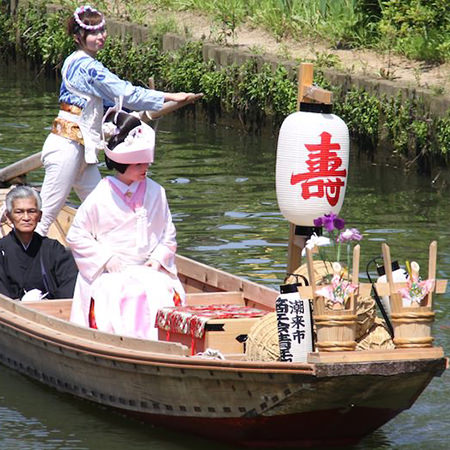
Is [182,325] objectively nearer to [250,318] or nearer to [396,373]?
[250,318]

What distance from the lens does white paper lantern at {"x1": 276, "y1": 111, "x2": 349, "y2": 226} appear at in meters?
8.82

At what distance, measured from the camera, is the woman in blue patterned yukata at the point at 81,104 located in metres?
9.37

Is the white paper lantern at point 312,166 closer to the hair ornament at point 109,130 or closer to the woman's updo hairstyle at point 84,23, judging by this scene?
the hair ornament at point 109,130

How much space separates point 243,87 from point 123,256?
974cm

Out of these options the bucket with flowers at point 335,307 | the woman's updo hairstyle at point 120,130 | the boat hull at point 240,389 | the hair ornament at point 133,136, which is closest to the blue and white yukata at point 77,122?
the woman's updo hairstyle at point 120,130

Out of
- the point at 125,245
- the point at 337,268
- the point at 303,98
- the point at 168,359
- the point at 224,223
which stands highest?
the point at 303,98

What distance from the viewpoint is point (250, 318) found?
7793mm

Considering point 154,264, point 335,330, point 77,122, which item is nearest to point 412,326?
point 335,330

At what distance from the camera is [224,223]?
13.1 m

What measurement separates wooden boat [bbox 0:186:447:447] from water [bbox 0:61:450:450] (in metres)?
0.21

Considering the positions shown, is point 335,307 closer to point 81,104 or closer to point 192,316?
point 192,316

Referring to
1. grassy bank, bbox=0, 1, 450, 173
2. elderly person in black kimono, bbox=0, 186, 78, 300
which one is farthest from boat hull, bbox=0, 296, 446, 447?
grassy bank, bbox=0, 1, 450, 173

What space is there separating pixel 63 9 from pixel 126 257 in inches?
563

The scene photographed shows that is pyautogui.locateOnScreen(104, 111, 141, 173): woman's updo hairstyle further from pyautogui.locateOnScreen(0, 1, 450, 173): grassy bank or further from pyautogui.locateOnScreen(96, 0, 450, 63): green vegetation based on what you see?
pyautogui.locateOnScreen(96, 0, 450, 63): green vegetation
